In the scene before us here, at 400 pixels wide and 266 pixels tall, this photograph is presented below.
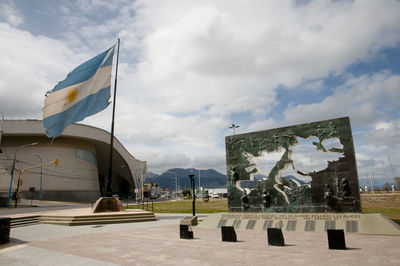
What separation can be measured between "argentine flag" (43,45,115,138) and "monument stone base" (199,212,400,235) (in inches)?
528

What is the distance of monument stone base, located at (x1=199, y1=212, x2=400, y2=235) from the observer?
40.8ft

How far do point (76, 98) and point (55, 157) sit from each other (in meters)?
41.4

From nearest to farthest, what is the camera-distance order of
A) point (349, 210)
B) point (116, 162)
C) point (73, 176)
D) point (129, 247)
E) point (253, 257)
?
point (253, 257), point (129, 247), point (349, 210), point (73, 176), point (116, 162)

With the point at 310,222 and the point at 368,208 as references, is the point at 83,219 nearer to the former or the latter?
the point at 310,222

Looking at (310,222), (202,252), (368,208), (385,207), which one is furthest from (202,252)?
(385,207)

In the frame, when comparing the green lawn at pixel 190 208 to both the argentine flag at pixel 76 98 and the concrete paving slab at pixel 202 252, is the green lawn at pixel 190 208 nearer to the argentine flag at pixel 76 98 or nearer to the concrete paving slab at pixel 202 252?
the argentine flag at pixel 76 98

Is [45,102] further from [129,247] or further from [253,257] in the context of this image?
[253,257]

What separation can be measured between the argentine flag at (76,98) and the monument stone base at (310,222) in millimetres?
13410

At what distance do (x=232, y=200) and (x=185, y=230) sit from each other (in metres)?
5.80

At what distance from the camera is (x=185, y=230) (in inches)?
492

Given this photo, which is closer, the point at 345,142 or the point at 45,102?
the point at 345,142

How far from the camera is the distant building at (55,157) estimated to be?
53.6 metres

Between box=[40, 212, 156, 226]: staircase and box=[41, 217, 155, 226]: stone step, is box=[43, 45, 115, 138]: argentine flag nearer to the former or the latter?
box=[40, 212, 156, 226]: staircase

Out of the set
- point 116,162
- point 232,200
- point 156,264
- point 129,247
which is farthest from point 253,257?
point 116,162
